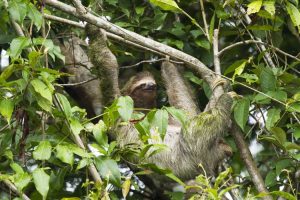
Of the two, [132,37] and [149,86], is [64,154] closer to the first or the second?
[132,37]

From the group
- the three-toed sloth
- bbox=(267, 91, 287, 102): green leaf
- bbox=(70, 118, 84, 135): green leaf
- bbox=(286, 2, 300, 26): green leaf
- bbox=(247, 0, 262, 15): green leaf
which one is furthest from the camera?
the three-toed sloth

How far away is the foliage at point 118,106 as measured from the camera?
16.4 feet

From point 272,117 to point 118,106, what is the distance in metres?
2.10

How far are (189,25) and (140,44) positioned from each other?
1.75 meters

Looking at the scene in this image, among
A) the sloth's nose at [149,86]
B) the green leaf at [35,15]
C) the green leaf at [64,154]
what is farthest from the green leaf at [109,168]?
the sloth's nose at [149,86]

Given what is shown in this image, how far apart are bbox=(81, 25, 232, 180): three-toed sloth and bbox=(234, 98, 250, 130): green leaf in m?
0.49

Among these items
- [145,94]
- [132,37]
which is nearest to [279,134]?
[132,37]

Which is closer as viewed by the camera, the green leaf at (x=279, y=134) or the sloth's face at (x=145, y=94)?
the green leaf at (x=279, y=134)

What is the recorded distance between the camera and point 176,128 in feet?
29.3

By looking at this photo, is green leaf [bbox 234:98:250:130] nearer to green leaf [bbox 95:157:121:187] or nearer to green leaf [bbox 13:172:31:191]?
green leaf [bbox 95:157:121:187]

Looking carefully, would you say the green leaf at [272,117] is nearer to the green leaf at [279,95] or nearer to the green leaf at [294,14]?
the green leaf at [279,95]

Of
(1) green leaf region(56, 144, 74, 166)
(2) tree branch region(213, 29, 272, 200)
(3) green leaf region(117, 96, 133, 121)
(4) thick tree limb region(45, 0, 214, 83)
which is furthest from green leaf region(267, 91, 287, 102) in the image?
(1) green leaf region(56, 144, 74, 166)

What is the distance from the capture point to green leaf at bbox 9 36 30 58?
5176 millimetres

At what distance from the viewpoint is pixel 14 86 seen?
17.1 feet
